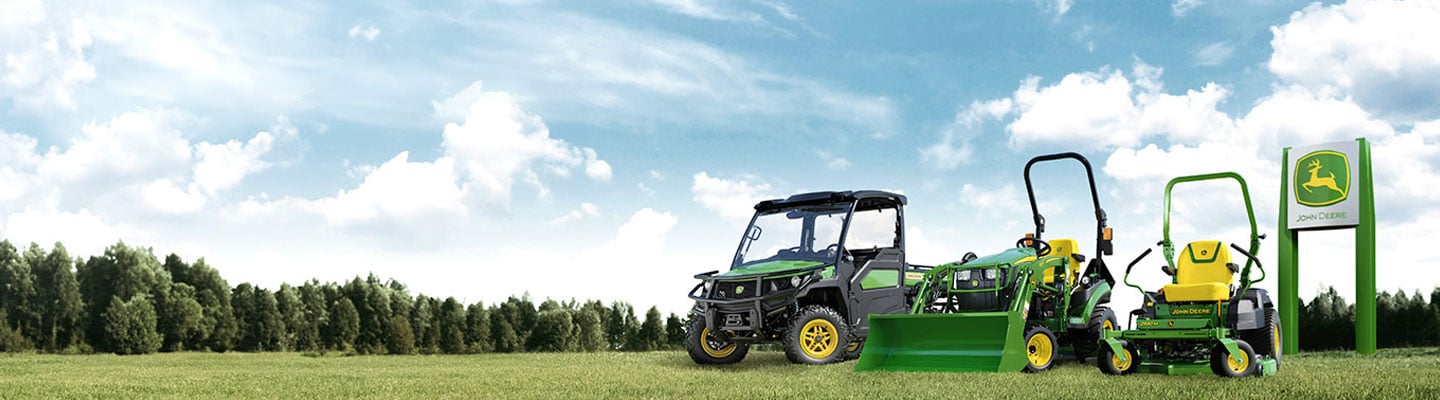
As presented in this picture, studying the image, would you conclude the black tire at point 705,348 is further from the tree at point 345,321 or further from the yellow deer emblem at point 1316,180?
the tree at point 345,321

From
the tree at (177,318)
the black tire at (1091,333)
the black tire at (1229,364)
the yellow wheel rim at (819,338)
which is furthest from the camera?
the tree at (177,318)

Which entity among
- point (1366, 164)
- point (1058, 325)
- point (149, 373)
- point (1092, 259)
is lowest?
point (149, 373)

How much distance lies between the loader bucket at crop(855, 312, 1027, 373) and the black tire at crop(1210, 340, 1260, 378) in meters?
1.74

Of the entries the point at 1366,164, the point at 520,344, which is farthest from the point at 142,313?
Result: the point at 1366,164

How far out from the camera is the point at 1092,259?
12.9 meters

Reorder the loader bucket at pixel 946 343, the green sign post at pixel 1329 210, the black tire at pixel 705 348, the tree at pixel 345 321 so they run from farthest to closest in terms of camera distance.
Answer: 1. the tree at pixel 345 321
2. the green sign post at pixel 1329 210
3. the black tire at pixel 705 348
4. the loader bucket at pixel 946 343

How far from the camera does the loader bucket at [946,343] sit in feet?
35.3

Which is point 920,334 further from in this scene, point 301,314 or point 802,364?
point 301,314

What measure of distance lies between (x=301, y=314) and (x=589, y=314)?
773cm

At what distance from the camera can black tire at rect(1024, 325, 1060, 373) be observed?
1118cm

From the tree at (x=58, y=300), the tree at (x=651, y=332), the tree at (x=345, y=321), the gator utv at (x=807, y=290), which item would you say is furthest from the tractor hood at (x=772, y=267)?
the tree at (x=58, y=300)

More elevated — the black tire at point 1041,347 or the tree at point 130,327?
the black tire at point 1041,347

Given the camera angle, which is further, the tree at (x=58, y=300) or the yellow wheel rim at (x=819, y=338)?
the tree at (x=58, y=300)

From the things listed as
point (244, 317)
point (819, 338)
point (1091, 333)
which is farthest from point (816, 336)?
point (244, 317)
